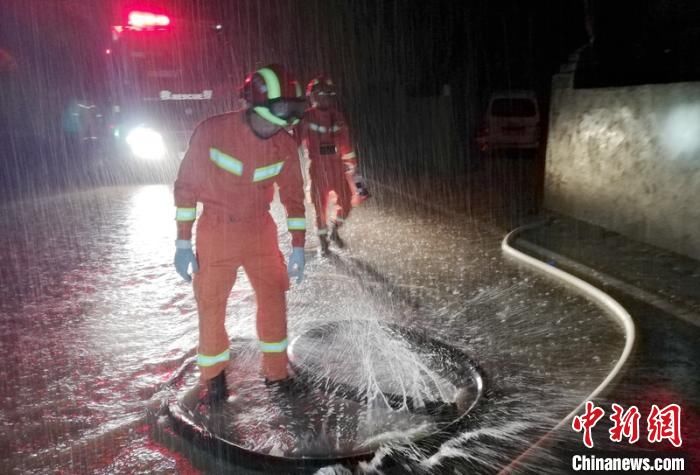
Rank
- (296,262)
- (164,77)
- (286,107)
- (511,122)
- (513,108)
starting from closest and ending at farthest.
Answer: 1. (286,107)
2. (296,262)
3. (164,77)
4. (511,122)
5. (513,108)

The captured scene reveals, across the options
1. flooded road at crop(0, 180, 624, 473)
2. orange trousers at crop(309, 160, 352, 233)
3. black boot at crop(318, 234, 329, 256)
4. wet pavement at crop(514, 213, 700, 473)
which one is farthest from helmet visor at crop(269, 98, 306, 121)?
black boot at crop(318, 234, 329, 256)

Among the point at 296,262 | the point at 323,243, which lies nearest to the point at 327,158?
the point at 323,243

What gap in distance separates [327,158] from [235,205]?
3.77 m

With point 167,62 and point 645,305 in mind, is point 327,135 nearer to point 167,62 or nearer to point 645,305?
point 645,305

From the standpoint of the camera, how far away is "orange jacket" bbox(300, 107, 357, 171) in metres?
7.23

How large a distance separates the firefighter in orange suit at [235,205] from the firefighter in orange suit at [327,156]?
3334 mm

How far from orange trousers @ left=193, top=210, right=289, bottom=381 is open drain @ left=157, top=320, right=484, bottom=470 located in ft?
0.96

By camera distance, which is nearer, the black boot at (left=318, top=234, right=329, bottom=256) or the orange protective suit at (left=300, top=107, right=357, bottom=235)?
the orange protective suit at (left=300, top=107, right=357, bottom=235)

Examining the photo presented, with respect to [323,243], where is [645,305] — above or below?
below

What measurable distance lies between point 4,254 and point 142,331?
3.60 meters

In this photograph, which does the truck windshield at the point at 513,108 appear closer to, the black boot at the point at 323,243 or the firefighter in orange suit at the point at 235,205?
the black boot at the point at 323,243

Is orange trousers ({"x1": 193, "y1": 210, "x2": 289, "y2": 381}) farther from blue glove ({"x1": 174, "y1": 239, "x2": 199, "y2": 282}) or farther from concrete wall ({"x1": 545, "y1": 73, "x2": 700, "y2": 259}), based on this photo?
concrete wall ({"x1": 545, "y1": 73, "x2": 700, "y2": 259})

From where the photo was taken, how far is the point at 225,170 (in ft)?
12.1

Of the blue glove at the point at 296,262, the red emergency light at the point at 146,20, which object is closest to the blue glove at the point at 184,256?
the blue glove at the point at 296,262
